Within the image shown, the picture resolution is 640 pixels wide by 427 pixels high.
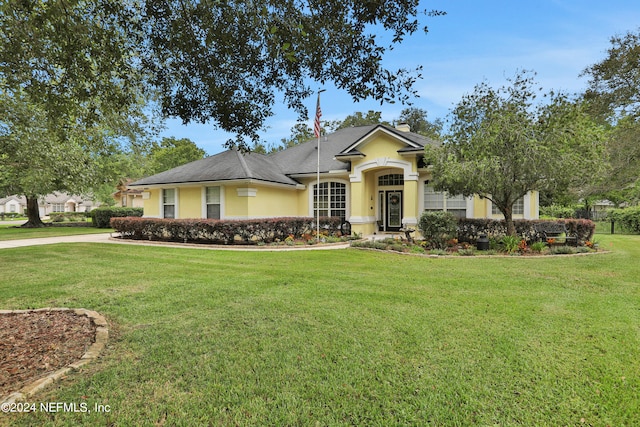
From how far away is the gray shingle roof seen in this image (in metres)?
15.8

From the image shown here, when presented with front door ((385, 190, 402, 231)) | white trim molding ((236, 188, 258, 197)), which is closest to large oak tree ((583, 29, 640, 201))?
front door ((385, 190, 402, 231))

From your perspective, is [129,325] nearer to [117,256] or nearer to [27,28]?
[27,28]

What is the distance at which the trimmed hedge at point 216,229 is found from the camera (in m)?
13.5

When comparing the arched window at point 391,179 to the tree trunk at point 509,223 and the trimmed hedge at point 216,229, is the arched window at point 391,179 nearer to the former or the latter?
the trimmed hedge at point 216,229

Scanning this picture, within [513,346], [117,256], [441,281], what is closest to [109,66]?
[513,346]

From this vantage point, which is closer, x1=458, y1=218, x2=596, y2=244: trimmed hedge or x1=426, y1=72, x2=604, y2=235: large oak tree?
x1=426, y1=72, x2=604, y2=235: large oak tree

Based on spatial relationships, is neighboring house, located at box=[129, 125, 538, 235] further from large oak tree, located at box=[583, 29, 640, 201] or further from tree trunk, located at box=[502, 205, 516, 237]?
large oak tree, located at box=[583, 29, 640, 201]

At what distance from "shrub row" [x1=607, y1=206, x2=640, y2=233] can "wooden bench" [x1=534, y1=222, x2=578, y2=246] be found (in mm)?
13722

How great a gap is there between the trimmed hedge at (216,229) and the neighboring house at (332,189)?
1878 mm

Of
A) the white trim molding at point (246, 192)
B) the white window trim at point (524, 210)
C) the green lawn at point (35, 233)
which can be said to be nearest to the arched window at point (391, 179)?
the white window trim at point (524, 210)

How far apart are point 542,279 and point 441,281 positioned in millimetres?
2276

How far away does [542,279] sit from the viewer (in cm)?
711

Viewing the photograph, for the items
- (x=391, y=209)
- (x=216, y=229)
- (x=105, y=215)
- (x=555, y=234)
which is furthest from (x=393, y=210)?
(x=105, y=215)

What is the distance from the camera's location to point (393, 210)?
1794cm
